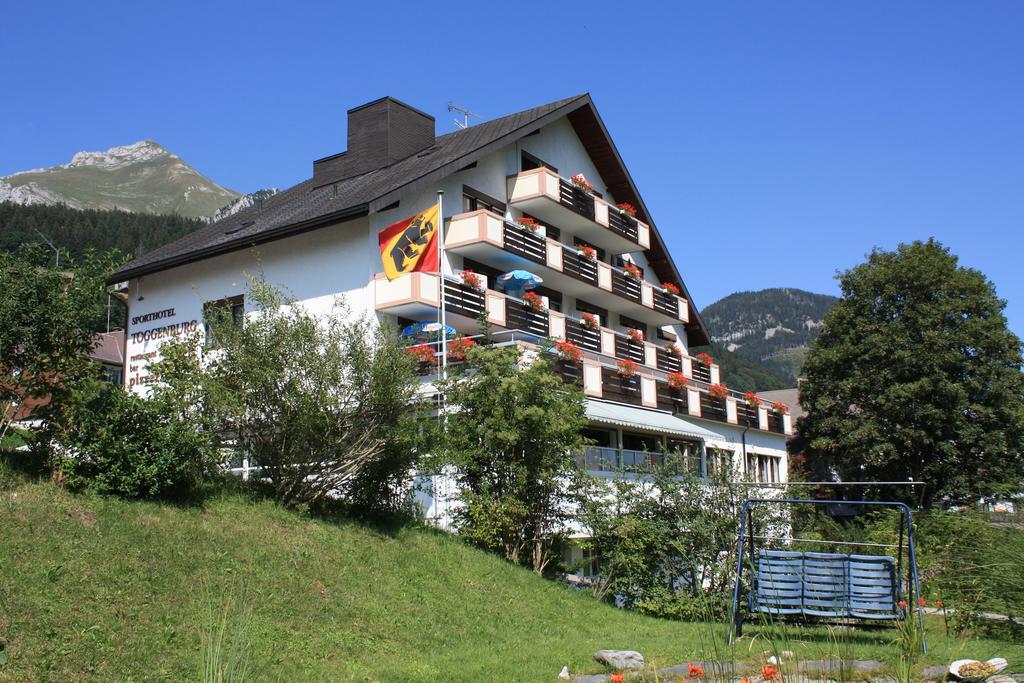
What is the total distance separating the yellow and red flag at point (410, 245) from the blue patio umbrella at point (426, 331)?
137 centimetres

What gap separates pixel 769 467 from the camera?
1519 inches

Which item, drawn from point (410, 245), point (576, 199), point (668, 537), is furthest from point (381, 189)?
point (668, 537)

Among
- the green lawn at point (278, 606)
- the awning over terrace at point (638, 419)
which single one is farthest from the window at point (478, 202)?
the green lawn at point (278, 606)

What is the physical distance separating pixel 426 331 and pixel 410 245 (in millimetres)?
2490

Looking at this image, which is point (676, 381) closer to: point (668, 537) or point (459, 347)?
point (459, 347)

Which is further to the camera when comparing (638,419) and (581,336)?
Answer: (581,336)

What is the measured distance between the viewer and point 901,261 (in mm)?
38000

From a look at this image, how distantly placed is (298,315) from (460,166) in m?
10.9

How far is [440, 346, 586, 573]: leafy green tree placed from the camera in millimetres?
17891

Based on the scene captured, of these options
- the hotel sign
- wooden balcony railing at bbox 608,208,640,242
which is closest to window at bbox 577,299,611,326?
wooden balcony railing at bbox 608,208,640,242

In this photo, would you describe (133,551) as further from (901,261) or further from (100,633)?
(901,261)

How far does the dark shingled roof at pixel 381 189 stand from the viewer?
24750 mm

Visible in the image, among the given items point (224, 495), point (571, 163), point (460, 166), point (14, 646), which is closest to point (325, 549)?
point (224, 495)

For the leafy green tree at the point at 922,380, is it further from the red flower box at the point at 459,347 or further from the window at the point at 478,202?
the red flower box at the point at 459,347
